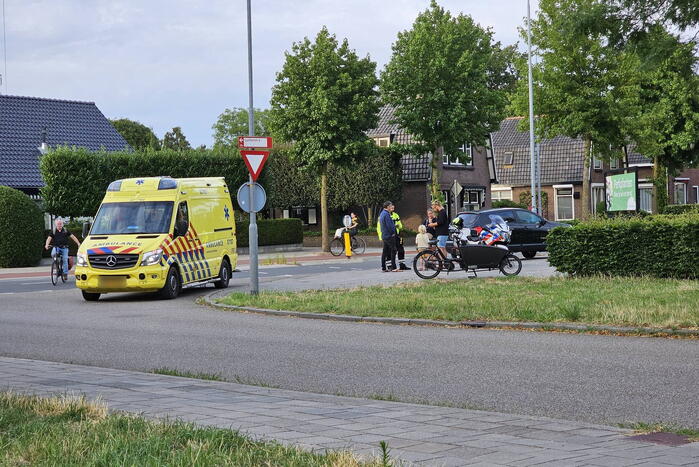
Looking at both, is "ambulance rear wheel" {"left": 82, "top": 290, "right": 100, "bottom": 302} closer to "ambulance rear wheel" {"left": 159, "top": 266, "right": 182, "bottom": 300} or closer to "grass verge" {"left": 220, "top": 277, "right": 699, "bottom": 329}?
"ambulance rear wheel" {"left": 159, "top": 266, "right": 182, "bottom": 300}

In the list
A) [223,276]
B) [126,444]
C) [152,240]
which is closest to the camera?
[126,444]

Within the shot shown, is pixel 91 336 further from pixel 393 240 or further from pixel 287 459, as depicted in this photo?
pixel 393 240

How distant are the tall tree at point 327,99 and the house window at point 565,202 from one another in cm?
2837

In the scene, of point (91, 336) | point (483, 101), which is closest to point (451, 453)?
point (91, 336)

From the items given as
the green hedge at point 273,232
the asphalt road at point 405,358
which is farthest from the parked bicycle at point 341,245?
the asphalt road at point 405,358

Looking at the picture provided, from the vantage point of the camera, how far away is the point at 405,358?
35.3 feet

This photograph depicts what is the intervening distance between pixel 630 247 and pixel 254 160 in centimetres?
792

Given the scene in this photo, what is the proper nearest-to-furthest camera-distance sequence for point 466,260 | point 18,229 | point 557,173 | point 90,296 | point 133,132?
1. point 90,296
2. point 466,260
3. point 18,229
4. point 557,173
5. point 133,132

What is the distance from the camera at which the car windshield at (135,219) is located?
2056cm

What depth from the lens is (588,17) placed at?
1154cm

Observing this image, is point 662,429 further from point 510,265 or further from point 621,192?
point 621,192

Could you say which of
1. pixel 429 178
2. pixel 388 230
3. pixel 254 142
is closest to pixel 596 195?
pixel 429 178

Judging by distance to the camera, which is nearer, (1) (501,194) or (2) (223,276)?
(2) (223,276)

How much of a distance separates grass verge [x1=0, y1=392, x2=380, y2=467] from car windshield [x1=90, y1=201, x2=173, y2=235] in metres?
14.4
